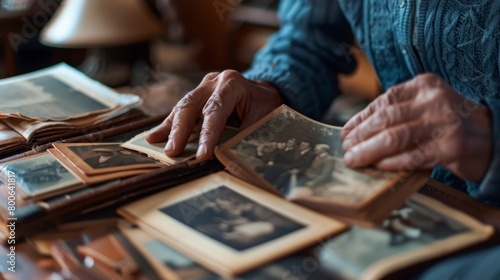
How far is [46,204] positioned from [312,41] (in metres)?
0.67

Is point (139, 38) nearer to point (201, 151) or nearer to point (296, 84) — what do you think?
point (296, 84)

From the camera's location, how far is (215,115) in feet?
2.57

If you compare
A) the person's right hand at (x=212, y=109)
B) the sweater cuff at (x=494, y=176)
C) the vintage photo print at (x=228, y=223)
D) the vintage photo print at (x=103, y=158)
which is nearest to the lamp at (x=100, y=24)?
the person's right hand at (x=212, y=109)


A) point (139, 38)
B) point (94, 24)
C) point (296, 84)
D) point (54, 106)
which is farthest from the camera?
point (139, 38)

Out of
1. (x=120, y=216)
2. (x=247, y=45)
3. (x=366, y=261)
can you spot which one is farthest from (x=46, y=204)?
(x=247, y=45)

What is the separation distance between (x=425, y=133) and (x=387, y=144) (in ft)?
0.14

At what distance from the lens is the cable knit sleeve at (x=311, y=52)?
1062 mm

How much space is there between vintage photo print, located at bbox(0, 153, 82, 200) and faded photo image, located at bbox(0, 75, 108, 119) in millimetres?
155

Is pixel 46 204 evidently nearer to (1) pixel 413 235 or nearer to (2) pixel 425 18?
(1) pixel 413 235

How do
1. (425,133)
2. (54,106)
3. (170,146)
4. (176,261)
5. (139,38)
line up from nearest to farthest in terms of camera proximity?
(176,261)
(425,133)
(170,146)
(54,106)
(139,38)

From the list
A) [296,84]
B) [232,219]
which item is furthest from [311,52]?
[232,219]

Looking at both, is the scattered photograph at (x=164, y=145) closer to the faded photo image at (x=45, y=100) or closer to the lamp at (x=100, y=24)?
the faded photo image at (x=45, y=100)

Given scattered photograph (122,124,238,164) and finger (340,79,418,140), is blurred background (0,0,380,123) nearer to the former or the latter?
scattered photograph (122,124,238,164)

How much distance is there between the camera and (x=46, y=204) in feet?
2.03
